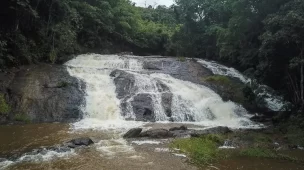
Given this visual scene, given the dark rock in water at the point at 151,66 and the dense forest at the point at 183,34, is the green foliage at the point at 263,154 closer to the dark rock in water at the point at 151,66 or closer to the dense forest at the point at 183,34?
the dense forest at the point at 183,34

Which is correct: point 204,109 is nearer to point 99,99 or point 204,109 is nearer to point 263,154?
point 99,99

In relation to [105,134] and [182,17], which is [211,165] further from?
[182,17]

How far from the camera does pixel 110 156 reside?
10852 millimetres

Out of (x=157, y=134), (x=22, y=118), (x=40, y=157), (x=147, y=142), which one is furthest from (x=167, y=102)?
(x=40, y=157)

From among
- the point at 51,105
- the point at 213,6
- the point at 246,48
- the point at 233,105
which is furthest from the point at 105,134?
the point at 213,6

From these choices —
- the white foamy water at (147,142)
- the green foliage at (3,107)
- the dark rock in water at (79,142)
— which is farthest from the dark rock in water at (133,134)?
the green foliage at (3,107)

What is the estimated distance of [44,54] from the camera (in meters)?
25.4

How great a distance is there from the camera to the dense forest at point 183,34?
16172 millimetres

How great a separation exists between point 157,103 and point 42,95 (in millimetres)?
6768

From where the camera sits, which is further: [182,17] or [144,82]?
[182,17]

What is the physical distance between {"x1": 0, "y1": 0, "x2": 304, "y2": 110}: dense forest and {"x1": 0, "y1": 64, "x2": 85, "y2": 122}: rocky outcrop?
151 cm

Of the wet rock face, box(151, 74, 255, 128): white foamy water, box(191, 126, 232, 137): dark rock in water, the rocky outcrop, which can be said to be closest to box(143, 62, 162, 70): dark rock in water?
the wet rock face

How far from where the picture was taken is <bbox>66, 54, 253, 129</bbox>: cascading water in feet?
60.3

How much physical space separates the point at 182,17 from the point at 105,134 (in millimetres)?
29599
